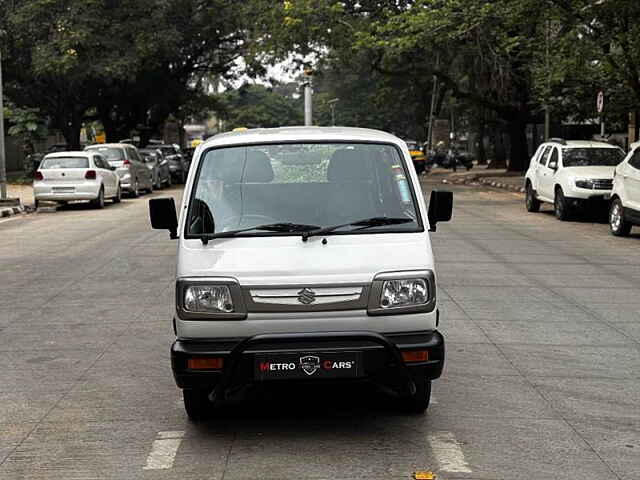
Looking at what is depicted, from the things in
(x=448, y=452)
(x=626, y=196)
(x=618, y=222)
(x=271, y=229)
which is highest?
(x=271, y=229)

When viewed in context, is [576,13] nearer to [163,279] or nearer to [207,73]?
[163,279]

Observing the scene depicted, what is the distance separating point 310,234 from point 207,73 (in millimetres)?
48634

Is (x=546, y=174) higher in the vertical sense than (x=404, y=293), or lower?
lower

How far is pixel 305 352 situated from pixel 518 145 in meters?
39.2

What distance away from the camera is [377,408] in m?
7.02

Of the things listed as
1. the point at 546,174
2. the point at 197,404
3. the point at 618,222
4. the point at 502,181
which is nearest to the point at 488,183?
the point at 502,181

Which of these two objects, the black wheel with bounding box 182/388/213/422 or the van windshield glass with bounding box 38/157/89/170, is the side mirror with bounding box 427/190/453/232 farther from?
the van windshield glass with bounding box 38/157/89/170

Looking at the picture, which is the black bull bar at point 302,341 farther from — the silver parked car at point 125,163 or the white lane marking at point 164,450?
the silver parked car at point 125,163

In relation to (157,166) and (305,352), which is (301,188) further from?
(157,166)

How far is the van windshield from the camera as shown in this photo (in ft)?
22.1

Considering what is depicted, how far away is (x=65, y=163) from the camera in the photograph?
90.9 feet

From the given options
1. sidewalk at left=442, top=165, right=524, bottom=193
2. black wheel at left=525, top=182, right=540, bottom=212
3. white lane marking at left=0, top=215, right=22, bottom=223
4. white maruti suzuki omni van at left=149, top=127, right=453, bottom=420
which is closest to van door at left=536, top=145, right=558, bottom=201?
black wheel at left=525, top=182, right=540, bottom=212

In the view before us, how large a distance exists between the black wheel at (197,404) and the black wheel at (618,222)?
13.5m

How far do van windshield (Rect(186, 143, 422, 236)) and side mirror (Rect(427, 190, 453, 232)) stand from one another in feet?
0.96
